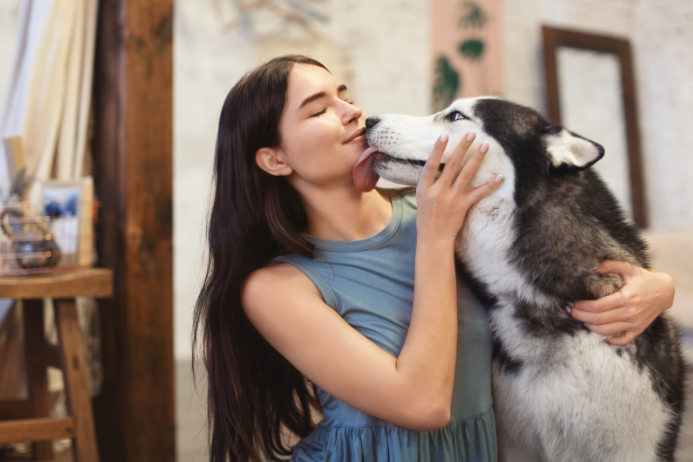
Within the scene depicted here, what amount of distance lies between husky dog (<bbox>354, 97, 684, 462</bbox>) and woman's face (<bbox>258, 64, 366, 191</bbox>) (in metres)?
0.04

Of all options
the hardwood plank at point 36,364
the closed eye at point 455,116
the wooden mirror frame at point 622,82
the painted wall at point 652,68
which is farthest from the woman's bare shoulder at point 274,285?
the wooden mirror frame at point 622,82

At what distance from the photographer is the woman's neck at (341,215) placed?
1225 millimetres

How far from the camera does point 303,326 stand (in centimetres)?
105

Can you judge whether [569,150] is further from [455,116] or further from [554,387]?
[554,387]

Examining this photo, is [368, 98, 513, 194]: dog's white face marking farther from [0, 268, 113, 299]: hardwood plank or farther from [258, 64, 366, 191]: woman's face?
[0, 268, 113, 299]: hardwood plank

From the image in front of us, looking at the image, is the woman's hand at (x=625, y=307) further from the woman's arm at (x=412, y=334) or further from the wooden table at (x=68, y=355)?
the wooden table at (x=68, y=355)

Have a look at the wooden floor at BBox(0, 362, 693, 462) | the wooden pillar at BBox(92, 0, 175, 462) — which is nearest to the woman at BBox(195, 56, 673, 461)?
the wooden floor at BBox(0, 362, 693, 462)

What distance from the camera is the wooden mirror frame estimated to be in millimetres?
3809

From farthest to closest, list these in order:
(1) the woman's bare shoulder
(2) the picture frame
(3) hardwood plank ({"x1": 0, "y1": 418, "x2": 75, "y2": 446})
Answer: (2) the picture frame, (3) hardwood plank ({"x1": 0, "y1": 418, "x2": 75, "y2": 446}), (1) the woman's bare shoulder

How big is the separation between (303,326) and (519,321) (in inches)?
17.8

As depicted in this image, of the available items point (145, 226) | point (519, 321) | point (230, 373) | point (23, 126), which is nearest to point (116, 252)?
point (145, 226)

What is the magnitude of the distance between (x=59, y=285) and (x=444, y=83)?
2.81 m

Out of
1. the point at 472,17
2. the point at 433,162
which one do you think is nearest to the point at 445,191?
the point at 433,162

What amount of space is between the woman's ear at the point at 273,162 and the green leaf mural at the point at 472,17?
2891 mm
